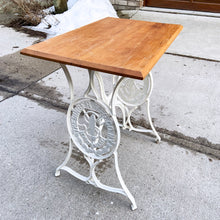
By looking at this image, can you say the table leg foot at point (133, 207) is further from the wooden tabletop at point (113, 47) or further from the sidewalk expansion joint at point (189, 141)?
the wooden tabletop at point (113, 47)

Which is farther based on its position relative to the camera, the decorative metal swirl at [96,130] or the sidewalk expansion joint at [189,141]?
the sidewalk expansion joint at [189,141]

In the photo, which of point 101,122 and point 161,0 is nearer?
A: point 101,122

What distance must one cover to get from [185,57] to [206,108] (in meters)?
1.38

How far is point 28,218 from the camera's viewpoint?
152cm

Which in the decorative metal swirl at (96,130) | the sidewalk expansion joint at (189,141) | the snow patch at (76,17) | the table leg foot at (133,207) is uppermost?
the decorative metal swirl at (96,130)

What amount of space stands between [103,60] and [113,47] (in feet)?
0.77

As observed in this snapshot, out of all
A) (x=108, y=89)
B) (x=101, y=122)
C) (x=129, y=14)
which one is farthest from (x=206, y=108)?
(x=129, y=14)

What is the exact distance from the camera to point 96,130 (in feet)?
4.81

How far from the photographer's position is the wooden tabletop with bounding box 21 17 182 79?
1.16 m

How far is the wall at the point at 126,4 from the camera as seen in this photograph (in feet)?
17.7

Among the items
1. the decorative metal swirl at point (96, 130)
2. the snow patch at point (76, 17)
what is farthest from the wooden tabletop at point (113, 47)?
the snow patch at point (76, 17)

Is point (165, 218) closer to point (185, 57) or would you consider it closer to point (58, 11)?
point (185, 57)

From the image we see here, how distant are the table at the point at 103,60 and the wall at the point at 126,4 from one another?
155 inches

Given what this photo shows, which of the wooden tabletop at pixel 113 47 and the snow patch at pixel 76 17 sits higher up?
the wooden tabletop at pixel 113 47
